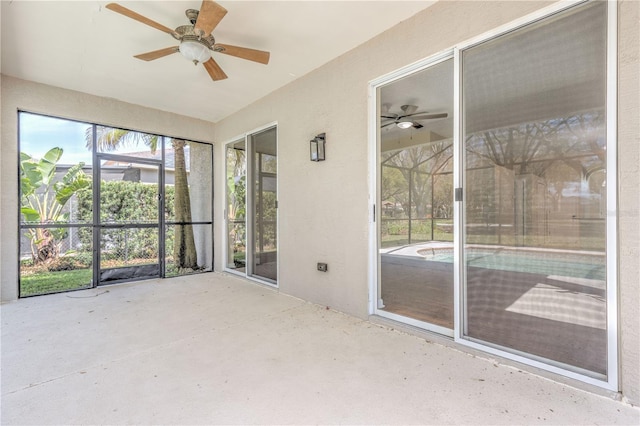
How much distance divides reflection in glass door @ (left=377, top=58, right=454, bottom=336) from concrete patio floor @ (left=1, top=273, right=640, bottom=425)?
0.61m

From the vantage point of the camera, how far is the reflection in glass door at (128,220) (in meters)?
4.64

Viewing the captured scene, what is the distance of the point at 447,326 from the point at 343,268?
121 cm

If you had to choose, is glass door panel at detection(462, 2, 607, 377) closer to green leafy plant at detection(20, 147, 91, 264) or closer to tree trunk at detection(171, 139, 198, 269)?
tree trunk at detection(171, 139, 198, 269)

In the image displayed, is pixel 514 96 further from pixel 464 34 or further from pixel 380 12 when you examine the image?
pixel 380 12

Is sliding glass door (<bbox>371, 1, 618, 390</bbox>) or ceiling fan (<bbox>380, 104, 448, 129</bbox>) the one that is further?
ceiling fan (<bbox>380, 104, 448, 129</bbox>)

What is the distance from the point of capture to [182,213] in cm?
545

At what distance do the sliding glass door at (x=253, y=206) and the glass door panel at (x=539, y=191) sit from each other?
2870mm

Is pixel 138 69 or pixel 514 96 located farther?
pixel 138 69

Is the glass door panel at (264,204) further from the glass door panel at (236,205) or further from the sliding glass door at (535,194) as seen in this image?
the sliding glass door at (535,194)

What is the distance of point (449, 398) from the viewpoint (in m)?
1.78

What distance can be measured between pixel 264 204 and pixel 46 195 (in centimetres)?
334

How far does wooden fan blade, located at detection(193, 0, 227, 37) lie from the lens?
84.5 inches

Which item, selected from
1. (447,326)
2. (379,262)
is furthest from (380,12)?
(447,326)

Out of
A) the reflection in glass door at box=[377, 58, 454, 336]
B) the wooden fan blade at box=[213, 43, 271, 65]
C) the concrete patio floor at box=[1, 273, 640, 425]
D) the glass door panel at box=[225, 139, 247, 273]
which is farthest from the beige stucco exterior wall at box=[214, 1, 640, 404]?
the wooden fan blade at box=[213, 43, 271, 65]
